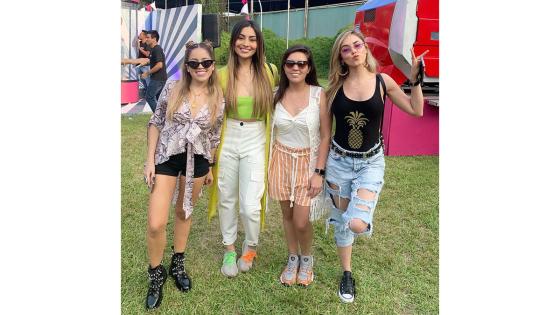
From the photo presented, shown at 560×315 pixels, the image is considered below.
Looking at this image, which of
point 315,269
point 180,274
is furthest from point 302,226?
point 180,274

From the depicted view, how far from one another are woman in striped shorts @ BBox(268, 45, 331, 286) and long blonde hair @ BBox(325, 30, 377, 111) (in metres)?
0.08

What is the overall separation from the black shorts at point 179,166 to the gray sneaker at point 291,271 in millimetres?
956

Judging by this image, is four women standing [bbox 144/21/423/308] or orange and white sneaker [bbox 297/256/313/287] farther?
orange and white sneaker [bbox 297/256/313/287]

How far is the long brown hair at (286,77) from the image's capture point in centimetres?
251

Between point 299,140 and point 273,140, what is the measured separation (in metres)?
0.24

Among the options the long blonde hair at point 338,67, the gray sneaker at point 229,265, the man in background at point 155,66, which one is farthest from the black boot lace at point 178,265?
the man in background at point 155,66

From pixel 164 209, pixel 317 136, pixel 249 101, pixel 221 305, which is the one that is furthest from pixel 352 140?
pixel 221 305

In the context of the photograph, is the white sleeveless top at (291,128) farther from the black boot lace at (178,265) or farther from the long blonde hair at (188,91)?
the black boot lace at (178,265)

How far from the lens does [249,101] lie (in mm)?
2654

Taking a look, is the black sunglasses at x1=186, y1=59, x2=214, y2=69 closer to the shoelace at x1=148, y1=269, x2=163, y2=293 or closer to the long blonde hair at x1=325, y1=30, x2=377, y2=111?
the long blonde hair at x1=325, y1=30, x2=377, y2=111

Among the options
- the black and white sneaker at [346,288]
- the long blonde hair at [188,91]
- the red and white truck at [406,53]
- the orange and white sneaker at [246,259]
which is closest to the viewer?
the long blonde hair at [188,91]

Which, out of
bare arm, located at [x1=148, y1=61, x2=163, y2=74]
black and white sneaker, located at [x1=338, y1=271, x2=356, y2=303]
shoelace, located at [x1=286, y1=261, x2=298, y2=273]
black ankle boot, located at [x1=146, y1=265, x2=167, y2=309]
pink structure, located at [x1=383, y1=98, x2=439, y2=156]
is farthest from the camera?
bare arm, located at [x1=148, y1=61, x2=163, y2=74]

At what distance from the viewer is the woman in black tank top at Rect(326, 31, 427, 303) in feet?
7.72

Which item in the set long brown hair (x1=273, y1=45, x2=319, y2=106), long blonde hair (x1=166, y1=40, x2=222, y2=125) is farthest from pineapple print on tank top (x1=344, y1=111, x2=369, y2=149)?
long blonde hair (x1=166, y1=40, x2=222, y2=125)
